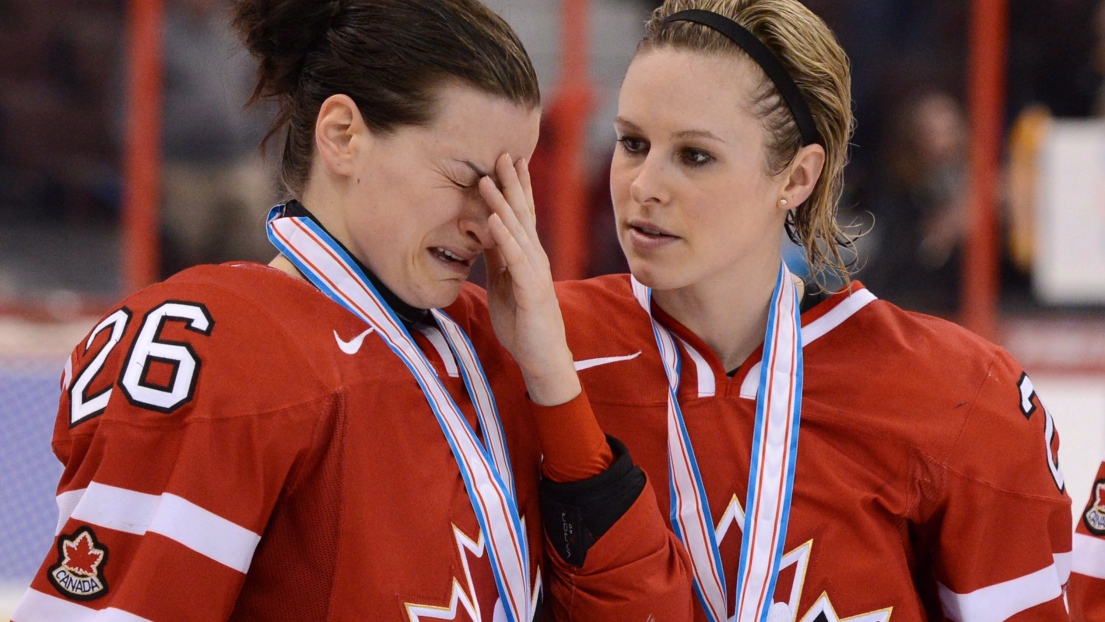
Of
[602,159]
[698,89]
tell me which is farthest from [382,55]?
[602,159]

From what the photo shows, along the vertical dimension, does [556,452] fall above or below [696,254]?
below

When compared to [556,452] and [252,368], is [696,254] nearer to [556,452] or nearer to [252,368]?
[556,452]

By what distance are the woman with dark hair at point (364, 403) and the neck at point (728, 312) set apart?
0.94ft

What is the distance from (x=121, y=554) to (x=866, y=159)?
3955 millimetres

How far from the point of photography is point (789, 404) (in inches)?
66.4

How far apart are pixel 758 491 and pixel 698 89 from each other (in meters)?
0.57

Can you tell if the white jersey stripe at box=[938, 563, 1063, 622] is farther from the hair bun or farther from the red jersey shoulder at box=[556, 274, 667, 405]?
the hair bun

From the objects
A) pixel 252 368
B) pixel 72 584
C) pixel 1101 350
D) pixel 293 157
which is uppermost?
pixel 293 157

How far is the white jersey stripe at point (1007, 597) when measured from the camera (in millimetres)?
1676

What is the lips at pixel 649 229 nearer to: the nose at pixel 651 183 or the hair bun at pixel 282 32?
the nose at pixel 651 183

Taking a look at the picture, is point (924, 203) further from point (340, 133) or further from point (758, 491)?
point (340, 133)

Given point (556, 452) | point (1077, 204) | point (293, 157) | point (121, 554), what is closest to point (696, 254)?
point (556, 452)

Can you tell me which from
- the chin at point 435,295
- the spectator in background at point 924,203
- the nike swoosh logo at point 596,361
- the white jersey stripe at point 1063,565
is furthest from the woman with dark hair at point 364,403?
Answer: the spectator in background at point 924,203

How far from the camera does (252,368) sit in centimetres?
133
